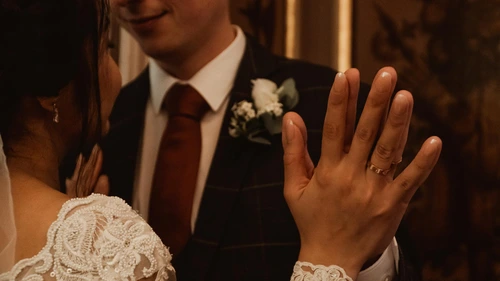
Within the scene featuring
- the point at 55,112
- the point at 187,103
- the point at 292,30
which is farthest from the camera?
the point at 292,30

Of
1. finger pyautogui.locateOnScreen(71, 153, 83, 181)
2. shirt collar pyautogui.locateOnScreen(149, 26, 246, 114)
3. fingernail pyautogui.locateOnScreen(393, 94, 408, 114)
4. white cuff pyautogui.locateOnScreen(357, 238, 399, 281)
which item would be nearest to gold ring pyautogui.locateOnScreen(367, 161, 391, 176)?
fingernail pyautogui.locateOnScreen(393, 94, 408, 114)

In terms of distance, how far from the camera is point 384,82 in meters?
0.86

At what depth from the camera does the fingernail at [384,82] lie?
2.81 feet

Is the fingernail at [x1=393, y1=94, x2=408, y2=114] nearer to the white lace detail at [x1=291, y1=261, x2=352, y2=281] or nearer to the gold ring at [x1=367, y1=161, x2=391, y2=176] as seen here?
the gold ring at [x1=367, y1=161, x2=391, y2=176]

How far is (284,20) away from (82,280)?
1.40m

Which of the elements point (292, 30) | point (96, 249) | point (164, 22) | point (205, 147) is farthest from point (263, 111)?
point (292, 30)

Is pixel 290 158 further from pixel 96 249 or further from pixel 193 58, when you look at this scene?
pixel 193 58

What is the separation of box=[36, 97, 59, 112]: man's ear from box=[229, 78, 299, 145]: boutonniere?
19.8 inches

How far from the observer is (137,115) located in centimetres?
149

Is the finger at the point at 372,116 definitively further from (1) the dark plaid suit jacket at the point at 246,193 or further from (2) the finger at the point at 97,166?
(2) the finger at the point at 97,166

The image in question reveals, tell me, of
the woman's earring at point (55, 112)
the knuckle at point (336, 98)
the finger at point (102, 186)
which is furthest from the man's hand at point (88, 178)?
the knuckle at point (336, 98)

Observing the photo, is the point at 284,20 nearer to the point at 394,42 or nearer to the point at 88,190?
the point at 394,42

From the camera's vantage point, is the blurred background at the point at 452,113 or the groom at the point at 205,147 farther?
the blurred background at the point at 452,113

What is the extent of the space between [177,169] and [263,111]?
218 millimetres
